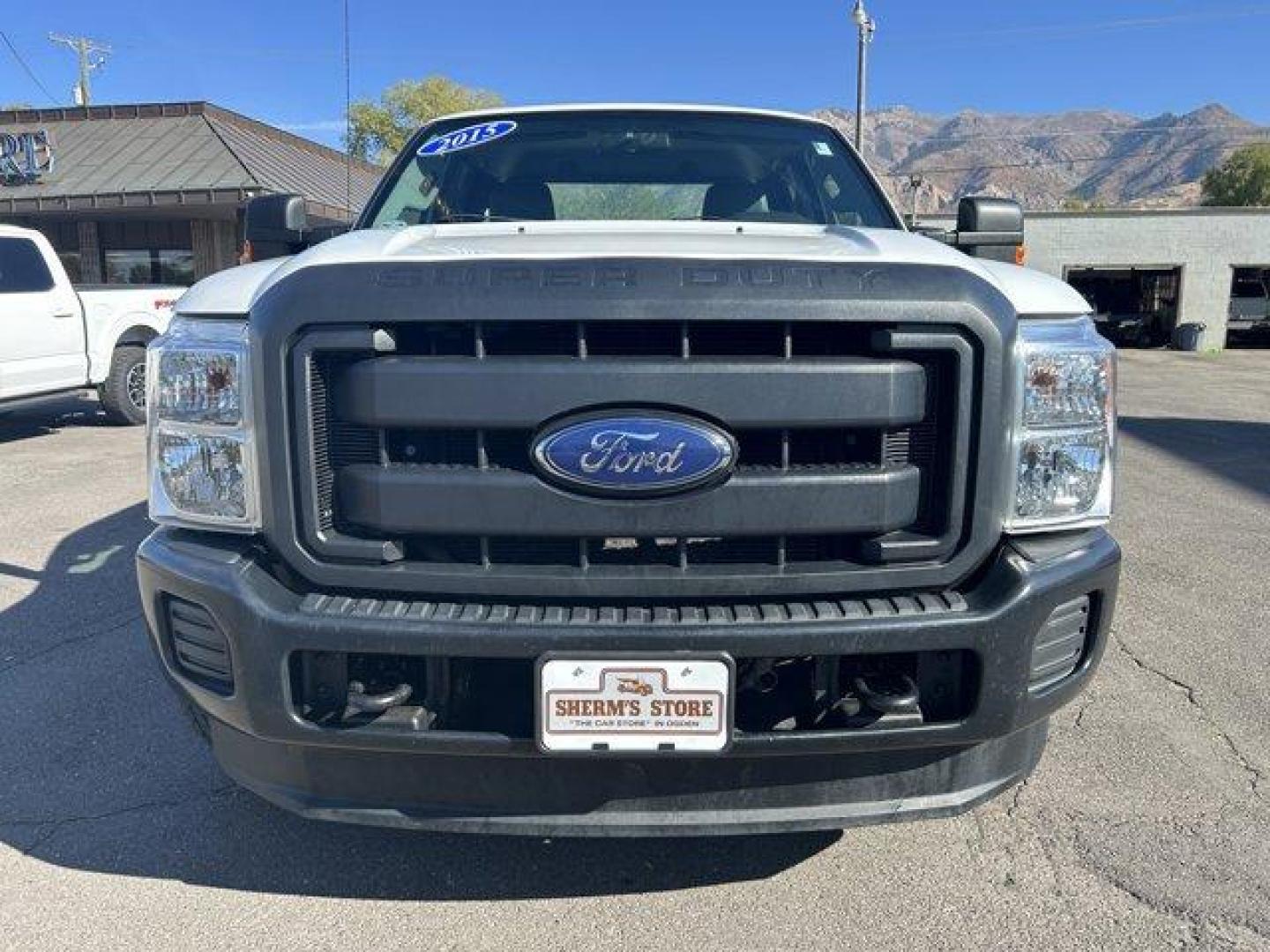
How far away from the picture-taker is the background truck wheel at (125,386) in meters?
10.2

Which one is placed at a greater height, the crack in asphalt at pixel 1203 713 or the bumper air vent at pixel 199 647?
the bumper air vent at pixel 199 647

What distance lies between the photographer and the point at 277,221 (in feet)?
11.3

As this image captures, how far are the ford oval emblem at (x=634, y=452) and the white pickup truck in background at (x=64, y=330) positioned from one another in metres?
7.78

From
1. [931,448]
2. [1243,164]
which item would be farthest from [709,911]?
[1243,164]

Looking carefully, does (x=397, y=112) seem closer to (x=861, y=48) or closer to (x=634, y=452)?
(x=861, y=48)

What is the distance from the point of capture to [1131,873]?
100 inches

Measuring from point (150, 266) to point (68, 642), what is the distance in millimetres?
19495

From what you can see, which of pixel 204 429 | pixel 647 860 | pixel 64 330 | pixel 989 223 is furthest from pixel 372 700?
pixel 64 330

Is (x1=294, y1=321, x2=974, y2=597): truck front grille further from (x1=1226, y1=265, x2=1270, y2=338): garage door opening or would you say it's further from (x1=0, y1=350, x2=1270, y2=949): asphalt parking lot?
(x1=1226, y1=265, x2=1270, y2=338): garage door opening

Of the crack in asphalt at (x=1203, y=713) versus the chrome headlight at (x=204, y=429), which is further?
the crack in asphalt at (x=1203, y=713)

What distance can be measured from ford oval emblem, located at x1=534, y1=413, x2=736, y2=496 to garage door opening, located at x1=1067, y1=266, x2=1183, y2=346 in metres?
29.2

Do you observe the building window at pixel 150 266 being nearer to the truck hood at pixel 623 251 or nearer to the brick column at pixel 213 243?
the brick column at pixel 213 243

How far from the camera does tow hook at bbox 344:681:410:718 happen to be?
80.7 inches

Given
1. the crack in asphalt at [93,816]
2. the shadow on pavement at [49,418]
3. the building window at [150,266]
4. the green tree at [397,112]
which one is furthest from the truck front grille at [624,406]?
the green tree at [397,112]
